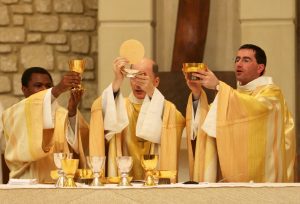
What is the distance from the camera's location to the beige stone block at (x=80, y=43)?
8773 millimetres

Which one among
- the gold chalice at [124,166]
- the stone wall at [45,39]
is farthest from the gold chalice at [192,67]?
the stone wall at [45,39]

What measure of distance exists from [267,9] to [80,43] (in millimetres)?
1834

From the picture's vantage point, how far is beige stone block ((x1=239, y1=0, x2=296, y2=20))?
8070 mm

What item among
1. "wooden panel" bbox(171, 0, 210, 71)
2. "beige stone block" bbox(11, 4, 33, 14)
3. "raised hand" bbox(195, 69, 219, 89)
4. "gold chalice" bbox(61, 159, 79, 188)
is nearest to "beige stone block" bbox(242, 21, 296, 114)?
"wooden panel" bbox(171, 0, 210, 71)

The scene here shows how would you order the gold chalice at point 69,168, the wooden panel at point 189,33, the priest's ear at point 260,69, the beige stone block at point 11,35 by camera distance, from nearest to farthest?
→ the gold chalice at point 69,168 < the priest's ear at point 260,69 < the wooden panel at point 189,33 < the beige stone block at point 11,35

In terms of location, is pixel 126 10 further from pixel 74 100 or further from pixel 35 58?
pixel 74 100

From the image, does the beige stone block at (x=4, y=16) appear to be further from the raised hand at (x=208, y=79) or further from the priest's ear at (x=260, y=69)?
the raised hand at (x=208, y=79)

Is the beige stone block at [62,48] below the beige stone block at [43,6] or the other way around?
below

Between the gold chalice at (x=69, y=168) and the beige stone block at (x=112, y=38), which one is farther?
the beige stone block at (x=112, y=38)

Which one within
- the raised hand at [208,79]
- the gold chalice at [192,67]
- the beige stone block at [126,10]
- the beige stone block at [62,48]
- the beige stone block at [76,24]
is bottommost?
the raised hand at [208,79]

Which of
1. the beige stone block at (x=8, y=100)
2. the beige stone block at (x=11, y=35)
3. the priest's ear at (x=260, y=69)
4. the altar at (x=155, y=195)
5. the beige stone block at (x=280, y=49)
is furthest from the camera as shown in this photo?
the beige stone block at (x=11, y=35)

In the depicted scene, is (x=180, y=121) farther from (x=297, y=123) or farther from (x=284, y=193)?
(x=297, y=123)

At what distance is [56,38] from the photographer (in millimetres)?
8781

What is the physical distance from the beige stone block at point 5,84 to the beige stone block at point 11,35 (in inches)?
14.0
